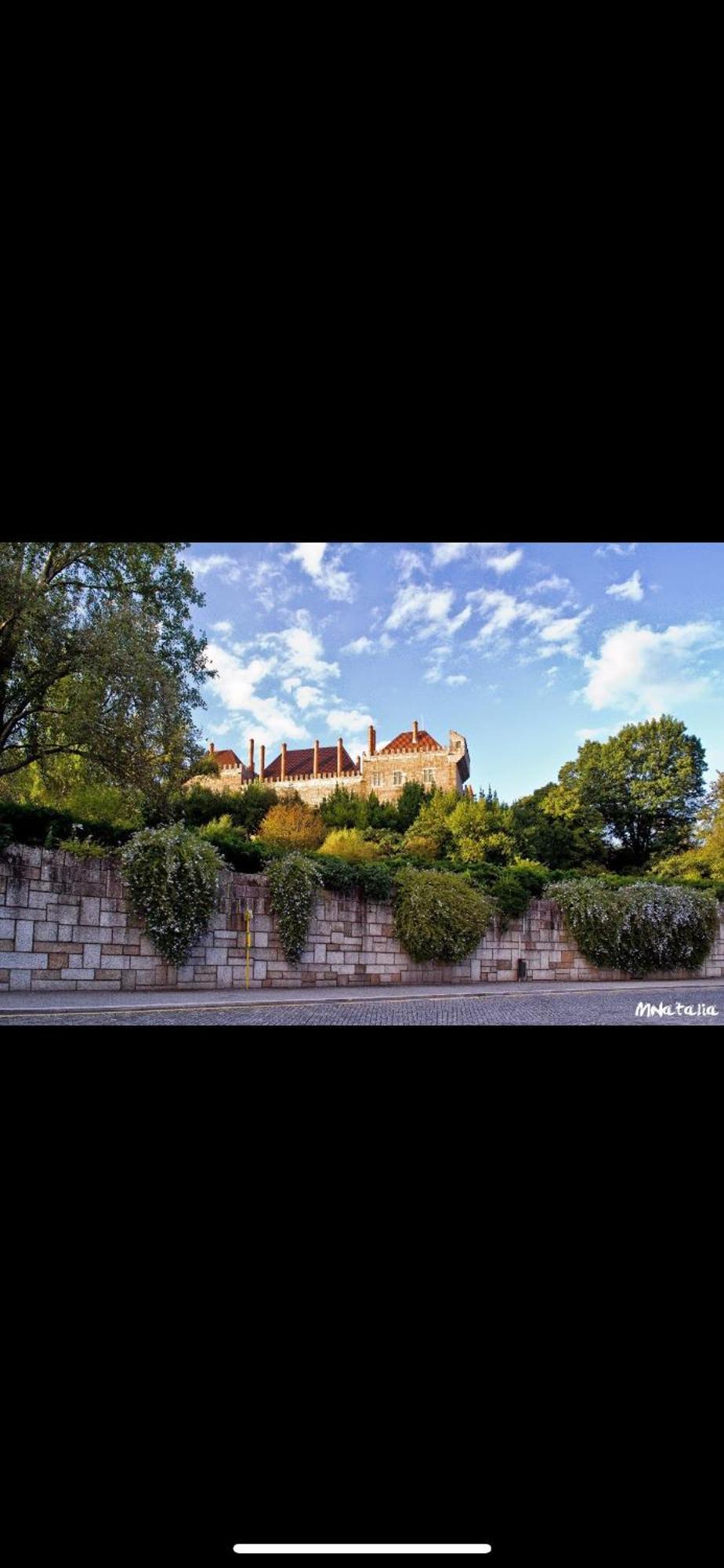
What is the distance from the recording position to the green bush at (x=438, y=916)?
23.6ft

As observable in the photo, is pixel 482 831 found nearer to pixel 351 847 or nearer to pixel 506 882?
pixel 506 882

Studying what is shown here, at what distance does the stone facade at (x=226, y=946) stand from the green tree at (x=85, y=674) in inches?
34.9

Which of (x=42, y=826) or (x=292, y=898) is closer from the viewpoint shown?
(x=42, y=826)

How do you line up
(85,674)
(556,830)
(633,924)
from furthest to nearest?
1. (556,830)
2. (633,924)
3. (85,674)

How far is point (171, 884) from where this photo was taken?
559 cm

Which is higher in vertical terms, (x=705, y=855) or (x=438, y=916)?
(x=705, y=855)

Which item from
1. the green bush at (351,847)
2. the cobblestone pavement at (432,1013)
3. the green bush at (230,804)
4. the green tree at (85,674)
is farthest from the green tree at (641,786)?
the green tree at (85,674)

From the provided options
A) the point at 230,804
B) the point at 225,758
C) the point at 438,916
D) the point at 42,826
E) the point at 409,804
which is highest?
the point at 225,758

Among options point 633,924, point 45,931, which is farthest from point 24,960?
point 633,924

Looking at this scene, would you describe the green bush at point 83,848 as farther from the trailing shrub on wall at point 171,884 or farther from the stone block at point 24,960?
the stone block at point 24,960

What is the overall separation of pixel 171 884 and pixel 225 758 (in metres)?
2.64

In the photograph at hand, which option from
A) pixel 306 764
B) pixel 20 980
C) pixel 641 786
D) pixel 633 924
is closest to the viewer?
pixel 20 980
